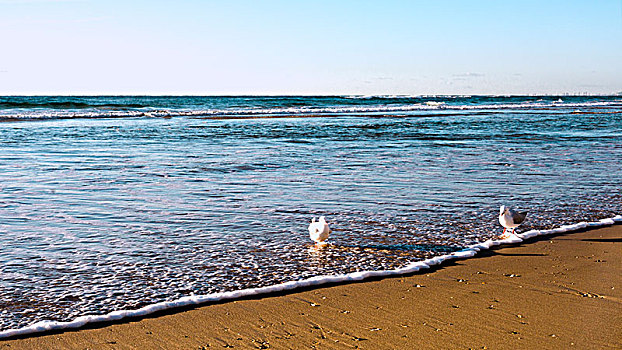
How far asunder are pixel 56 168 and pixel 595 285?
930cm

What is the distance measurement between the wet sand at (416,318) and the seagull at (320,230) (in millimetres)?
858

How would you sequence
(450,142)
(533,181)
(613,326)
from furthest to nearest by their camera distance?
(450,142), (533,181), (613,326)

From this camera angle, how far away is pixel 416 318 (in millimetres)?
3975

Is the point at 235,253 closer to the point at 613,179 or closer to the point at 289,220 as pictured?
the point at 289,220

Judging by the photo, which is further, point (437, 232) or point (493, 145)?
point (493, 145)

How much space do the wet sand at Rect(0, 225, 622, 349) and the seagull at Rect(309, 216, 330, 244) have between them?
0.86 metres

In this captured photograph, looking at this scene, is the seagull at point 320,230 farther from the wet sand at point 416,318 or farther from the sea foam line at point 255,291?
the wet sand at point 416,318

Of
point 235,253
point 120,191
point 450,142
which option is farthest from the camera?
point 450,142

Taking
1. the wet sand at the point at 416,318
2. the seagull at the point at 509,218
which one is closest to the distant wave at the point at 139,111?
the seagull at the point at 509,218

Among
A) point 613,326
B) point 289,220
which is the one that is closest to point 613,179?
Result: point 289,220

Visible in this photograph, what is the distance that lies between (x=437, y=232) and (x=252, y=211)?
2.10 metres

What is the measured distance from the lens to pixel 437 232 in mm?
6285

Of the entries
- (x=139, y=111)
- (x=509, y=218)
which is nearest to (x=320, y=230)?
(x=509, y=218)

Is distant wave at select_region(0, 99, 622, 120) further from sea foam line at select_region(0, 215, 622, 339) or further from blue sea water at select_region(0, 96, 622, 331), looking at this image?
sea foam line at select_region(0, 215, 622, 339)
